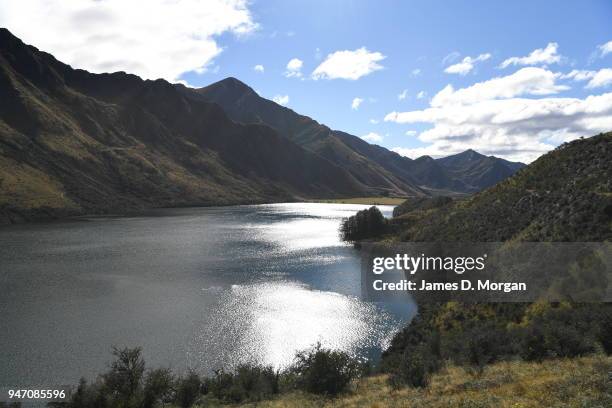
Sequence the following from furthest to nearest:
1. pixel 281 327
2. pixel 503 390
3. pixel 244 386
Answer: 1. pixel 281 327
2. pixel 244 386
3. pixel 503 390

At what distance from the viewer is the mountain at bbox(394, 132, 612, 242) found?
57.6 metres

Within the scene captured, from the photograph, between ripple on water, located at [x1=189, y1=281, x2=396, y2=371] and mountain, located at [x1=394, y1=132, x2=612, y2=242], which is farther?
mountain, located at [x1=394, y1=132, x2=612, y2=242]

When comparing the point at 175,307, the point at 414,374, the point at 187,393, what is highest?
the point at 414,374

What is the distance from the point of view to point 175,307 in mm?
73312

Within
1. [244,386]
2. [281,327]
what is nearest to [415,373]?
[244,386]

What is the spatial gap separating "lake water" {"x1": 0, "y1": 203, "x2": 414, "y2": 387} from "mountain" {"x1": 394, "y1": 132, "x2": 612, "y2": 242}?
2412 cm

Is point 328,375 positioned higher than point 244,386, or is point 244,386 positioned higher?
point 328,375

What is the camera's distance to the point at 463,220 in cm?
9481

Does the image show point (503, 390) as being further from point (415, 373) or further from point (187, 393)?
point (187, 393)

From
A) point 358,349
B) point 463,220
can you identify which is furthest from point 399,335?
point 463,220

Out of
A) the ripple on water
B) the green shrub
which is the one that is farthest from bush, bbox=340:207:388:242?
the green shrub

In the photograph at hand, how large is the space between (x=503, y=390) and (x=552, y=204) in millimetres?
53417

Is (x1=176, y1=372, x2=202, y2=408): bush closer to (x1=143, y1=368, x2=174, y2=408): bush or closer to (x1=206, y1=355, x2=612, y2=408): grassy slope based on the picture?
(x1=143, y1=368, x2=174, y2=408): bush

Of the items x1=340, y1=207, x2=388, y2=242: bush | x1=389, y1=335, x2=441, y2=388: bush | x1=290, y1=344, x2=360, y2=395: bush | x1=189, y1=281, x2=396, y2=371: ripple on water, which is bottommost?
x1=189, y1=281, x2=396, y2=371: ripple on water
